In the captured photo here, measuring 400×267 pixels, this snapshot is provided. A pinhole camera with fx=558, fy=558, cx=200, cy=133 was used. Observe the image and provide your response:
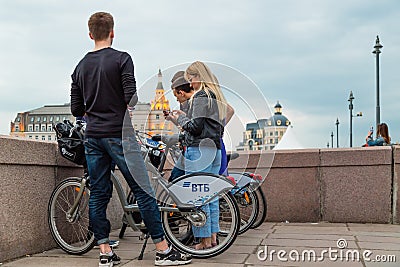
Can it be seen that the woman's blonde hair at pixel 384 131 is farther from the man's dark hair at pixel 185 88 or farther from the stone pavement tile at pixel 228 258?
the man's dark hair at pixel 185 88

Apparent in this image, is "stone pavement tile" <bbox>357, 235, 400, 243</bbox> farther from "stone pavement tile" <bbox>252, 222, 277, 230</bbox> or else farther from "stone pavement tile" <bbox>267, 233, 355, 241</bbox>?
"stone pavement tile" <bbox>252, 222, 277, 230</bbox>

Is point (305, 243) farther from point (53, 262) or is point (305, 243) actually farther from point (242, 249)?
point (53, 262)

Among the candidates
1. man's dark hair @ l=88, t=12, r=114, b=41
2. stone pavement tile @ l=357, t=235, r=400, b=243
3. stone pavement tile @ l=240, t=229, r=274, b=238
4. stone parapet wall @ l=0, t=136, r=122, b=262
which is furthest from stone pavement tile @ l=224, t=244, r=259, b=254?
man's dark hair @ l=88, t=12, r=114, b=41

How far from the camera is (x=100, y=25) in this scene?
454 centimetres

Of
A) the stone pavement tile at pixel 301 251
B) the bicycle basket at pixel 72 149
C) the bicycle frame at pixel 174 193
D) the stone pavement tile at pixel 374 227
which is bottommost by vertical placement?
the stone pavement tile at pixel 374 227

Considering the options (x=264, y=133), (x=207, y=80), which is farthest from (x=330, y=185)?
(x=207, y=80)

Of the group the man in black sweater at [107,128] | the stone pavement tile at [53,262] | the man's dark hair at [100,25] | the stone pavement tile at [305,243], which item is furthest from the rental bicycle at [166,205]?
the man's dark hair at [100,25]

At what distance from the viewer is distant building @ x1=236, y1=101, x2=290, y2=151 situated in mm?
4898

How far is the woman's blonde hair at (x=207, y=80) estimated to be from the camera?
16.0ft

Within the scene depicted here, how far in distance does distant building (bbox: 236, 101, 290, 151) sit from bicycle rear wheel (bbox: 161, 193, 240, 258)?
502 millimetres

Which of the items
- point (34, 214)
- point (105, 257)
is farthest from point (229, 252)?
point (34, 214)

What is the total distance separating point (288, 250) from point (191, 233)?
3.24 feet

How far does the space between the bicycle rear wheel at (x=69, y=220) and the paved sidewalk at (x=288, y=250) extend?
11cm

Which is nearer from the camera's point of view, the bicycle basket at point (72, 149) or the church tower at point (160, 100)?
the church tower at point (160, 100)
